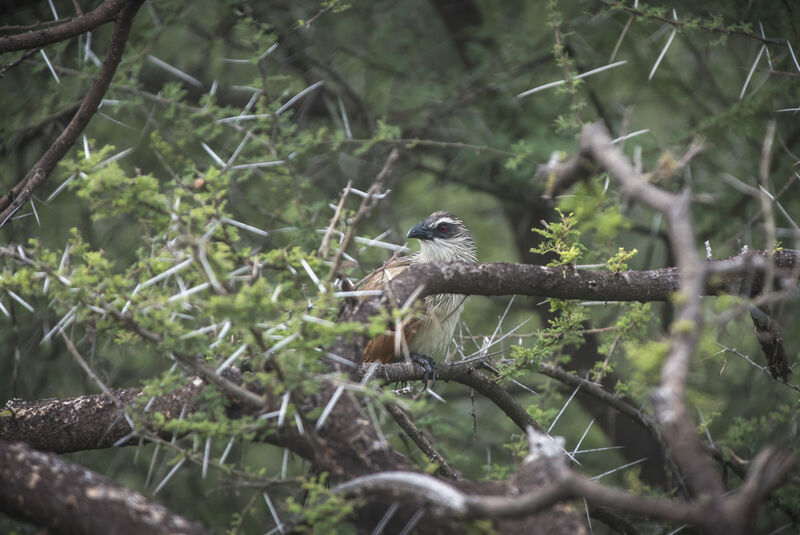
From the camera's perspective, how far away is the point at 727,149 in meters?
6.11

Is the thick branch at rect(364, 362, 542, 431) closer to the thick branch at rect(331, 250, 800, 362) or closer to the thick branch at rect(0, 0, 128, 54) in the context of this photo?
the thick branch at rect(331, 250, 800, 362)

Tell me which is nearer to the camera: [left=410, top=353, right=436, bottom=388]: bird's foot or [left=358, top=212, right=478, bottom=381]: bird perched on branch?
[left=410, top=353, right=436, bottom=388]: bird's foot

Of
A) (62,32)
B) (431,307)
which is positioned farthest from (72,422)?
(431,307)

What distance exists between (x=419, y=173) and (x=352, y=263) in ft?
13.9

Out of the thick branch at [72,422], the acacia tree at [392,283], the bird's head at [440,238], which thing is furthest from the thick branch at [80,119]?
the bird's head at [440,238]

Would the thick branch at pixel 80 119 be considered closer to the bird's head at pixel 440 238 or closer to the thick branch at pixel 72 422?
the thick branch at pixel 72 422

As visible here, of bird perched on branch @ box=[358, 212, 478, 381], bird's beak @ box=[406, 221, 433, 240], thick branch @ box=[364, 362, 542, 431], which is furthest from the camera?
bird's beak @ box=[406, 221, 433, 240]

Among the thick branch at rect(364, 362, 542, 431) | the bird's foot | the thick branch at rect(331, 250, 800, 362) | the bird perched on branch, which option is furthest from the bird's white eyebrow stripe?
the thick branch at rect(331, 250, 800, 362)

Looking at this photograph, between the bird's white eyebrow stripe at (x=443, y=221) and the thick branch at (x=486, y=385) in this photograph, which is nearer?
the thick branch at (x=486, y=385)

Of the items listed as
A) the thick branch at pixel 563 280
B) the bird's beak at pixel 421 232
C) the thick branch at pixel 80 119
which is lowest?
the bird's beak at pixel 421 232

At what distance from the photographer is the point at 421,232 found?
5.16 meters

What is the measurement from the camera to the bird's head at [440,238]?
5215 mm

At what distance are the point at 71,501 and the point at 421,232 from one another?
3.40m

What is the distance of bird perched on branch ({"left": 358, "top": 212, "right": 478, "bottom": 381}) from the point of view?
448 cm
